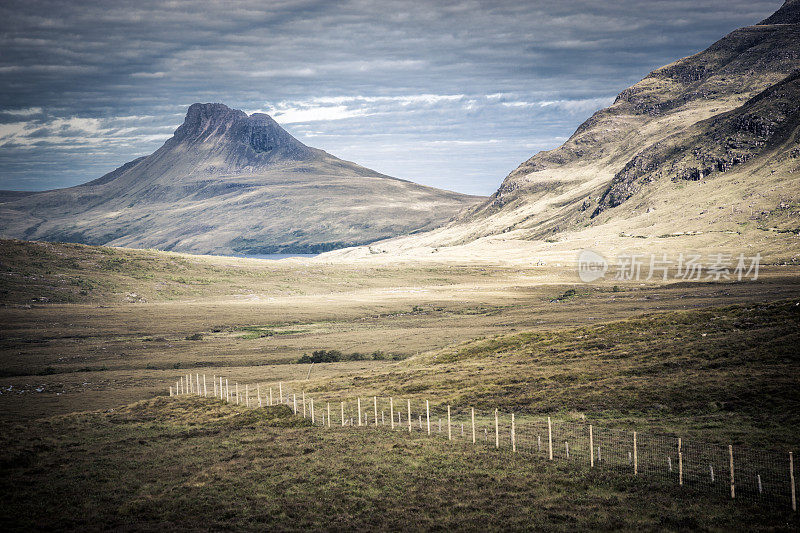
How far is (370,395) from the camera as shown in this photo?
61031 mm

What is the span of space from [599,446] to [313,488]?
18.5 metres

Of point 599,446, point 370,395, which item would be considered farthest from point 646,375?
point 370,395

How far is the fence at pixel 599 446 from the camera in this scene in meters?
31.0

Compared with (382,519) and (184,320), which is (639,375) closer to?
(382,519)
